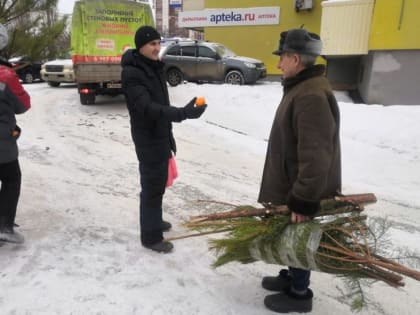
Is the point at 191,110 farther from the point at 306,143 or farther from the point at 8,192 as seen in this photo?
the point at 8,192

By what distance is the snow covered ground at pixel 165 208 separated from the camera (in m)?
2.56

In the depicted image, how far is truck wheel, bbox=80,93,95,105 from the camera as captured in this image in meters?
9.93

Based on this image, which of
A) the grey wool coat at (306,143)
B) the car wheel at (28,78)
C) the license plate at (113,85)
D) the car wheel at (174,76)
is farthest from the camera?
the car wheel at (28,78)

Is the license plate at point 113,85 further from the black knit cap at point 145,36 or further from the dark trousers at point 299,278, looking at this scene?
the dark trousers at point 299,278

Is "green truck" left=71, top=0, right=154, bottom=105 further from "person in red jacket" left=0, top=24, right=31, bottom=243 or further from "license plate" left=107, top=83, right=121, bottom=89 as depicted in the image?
"person in red jacket" left=0, top=24, right=31, bottom=243

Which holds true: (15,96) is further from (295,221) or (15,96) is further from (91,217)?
(295,221)

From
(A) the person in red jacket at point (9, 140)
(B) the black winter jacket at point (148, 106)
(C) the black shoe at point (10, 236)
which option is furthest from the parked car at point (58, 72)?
(B) the black winter jacket at point (148, 106)

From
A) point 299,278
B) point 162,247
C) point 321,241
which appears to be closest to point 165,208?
point 162,247

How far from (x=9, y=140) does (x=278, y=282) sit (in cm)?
229

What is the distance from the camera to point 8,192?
2996 mm

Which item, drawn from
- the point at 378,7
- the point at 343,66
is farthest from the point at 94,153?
the point at 343,66

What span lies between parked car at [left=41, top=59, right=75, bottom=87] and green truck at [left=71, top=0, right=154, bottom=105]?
15.8 ft

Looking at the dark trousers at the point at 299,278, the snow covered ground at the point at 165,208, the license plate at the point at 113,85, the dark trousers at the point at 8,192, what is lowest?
the snow covered ground at the point at 165,208

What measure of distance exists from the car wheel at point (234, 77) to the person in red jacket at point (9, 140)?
1126cm
